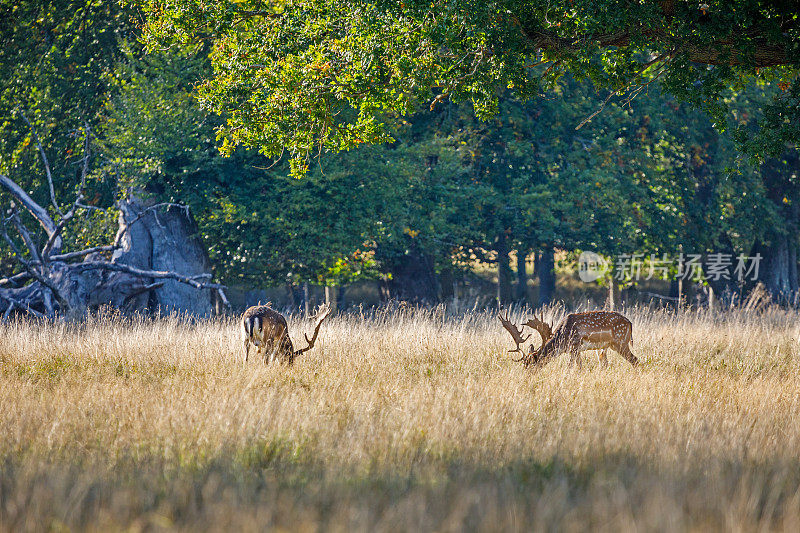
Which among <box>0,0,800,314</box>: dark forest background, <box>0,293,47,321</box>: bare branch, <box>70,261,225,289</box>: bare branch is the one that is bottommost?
<box>0,293,47,321</box>: bare branch

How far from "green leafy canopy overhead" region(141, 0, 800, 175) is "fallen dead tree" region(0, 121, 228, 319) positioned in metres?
4.88

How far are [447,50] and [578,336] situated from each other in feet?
15.5

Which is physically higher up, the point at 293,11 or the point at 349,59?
the point at 293,11

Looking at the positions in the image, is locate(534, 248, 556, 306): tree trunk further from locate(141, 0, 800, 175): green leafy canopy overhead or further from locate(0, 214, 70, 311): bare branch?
locate(0, 214, 70, 311): bare branch

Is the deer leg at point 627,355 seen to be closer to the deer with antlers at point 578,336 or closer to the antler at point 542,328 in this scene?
the deer with antlers at point 578,336

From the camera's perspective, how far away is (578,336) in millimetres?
11195

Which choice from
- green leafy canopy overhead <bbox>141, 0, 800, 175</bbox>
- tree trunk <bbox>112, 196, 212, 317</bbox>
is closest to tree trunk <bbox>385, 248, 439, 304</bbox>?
tree trunk <bbox>112, 196, 212, 317</bbox>

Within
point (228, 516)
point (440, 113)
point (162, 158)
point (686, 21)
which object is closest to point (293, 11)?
point (686, 21)

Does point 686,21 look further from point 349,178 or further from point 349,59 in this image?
point 349,178

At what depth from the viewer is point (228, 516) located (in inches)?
193

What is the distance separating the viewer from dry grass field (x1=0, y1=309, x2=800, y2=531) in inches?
198

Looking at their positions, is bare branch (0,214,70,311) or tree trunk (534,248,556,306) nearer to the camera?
bare branch (0,214,70,311)

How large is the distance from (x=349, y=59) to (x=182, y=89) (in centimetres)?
937

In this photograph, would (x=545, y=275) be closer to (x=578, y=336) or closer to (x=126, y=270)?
(x=126, y=270)
